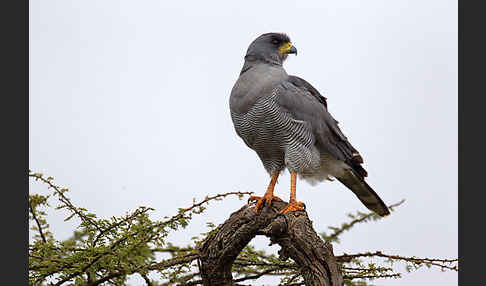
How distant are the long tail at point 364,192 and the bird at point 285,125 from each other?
0.01m

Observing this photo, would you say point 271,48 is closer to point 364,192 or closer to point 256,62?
point 256,62

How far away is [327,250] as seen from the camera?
4.58 metres

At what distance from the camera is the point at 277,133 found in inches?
201

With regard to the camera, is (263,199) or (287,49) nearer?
(263,199)

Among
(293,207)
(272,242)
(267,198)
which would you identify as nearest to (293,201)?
(293,207)

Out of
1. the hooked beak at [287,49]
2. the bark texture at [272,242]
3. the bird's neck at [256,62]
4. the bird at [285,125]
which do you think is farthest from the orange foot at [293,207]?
the hooked beak at [287,49]

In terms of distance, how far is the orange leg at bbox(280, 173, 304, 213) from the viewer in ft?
16.1

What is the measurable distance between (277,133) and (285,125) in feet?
0.35

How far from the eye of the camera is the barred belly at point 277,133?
5.06 meters

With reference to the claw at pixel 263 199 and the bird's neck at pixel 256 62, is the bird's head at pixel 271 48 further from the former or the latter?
the claw at pixel 263 199

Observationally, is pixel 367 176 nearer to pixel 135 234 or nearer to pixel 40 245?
pixel 135 234

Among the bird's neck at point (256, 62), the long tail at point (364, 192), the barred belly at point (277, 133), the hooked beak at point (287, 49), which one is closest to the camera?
the barred belly at point (277, 133)

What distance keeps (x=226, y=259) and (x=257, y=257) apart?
44 cm

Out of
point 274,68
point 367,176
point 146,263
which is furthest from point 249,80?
point 146,263
